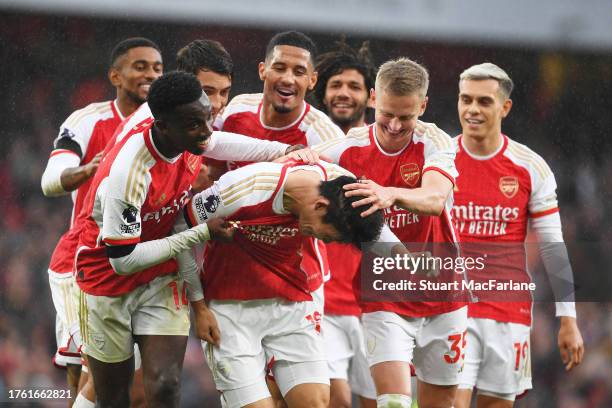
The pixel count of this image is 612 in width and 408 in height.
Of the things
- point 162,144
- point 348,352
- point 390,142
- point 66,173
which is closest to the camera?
point 162,144

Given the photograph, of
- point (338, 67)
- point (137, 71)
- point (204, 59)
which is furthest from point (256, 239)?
point (338, 67)

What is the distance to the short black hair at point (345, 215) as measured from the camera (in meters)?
4.24

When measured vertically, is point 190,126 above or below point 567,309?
above

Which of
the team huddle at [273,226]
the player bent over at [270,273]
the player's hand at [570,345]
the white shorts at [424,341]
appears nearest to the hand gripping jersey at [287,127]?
the team huddle at [273,226]

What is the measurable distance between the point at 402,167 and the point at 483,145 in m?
1.14

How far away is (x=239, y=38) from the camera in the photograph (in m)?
12.1

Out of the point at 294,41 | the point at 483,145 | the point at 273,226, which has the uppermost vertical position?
the point at 294,41

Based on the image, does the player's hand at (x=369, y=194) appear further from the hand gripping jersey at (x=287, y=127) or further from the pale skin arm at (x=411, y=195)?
the hand gripping jersey at (x=287, y=127)

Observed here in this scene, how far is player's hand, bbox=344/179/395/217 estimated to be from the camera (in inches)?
167

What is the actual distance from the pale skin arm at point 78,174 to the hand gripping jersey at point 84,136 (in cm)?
33

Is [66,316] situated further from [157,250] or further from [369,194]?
[369,194]

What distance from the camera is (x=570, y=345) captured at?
561cm

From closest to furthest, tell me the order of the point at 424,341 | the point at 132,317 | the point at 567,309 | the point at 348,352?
the point at 132,317 < the point at 424,341 < the point at 567,309 < the point at 348,352

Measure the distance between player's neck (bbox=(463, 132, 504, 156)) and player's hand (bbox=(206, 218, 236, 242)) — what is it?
6.87 ft
